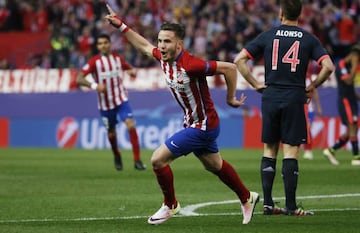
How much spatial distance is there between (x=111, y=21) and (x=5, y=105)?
787 inches

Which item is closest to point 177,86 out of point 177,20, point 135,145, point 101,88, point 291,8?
point 291,8

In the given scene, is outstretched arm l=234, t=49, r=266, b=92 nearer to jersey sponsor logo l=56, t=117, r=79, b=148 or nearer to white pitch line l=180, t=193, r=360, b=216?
white pitch line l=180, t=193, r=360, b=216

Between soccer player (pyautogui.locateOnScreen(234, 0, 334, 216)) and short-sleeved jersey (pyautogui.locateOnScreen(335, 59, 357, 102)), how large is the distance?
372 inches

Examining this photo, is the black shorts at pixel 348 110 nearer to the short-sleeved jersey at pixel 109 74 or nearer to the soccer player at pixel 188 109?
the short-sleeved jersey at pixel 109 74

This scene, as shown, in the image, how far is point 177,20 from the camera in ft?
107

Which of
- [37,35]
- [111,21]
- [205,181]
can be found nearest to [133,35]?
[111,21]

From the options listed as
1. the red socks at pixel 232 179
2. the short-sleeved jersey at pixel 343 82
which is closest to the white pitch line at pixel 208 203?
the red socks at pixel 232 179

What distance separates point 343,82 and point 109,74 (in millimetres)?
4807

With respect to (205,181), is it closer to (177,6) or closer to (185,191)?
(185,191)

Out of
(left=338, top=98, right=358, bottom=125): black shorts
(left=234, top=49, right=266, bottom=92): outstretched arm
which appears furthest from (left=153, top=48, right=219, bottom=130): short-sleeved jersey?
(left=338, top=98, right=358, bottom=125): black shorts

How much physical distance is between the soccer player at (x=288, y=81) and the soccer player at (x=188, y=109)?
0.79 m

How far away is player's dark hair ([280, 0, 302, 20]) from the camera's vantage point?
10.8 m

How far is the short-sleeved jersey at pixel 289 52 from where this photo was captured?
10898 mm

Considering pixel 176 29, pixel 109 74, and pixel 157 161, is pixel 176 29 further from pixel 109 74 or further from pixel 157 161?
pixel 109 74
